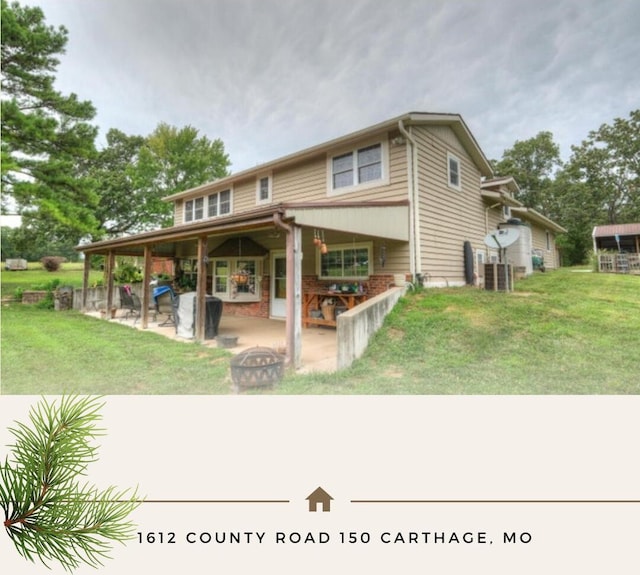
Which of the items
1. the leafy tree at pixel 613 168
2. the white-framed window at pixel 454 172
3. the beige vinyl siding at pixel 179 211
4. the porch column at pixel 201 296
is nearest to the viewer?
the leafy tree at pixel 613 168

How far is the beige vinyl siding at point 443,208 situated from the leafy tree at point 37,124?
6.23 meters

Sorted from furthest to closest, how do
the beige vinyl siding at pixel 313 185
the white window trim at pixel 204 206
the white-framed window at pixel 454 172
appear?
1. the white window trim at pixel 204 206
2. the white-framed window at pixel 454 172
3. the beige vinyl siding at pixel 313 185

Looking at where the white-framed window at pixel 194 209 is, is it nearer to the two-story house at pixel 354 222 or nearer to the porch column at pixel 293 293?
the two-story house at pixel 354 222

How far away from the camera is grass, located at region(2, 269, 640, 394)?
9.64 ft

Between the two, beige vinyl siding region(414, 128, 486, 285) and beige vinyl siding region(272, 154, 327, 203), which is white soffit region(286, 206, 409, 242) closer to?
beige vinyl siding region(414, 128, 486, 285)

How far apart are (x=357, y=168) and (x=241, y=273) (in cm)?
418

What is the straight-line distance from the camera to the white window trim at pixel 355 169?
6438mm

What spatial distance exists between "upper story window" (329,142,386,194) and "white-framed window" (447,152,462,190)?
197cm

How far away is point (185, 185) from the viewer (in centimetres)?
1490

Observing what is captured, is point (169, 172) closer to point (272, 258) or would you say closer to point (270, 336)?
point (272, 258)
